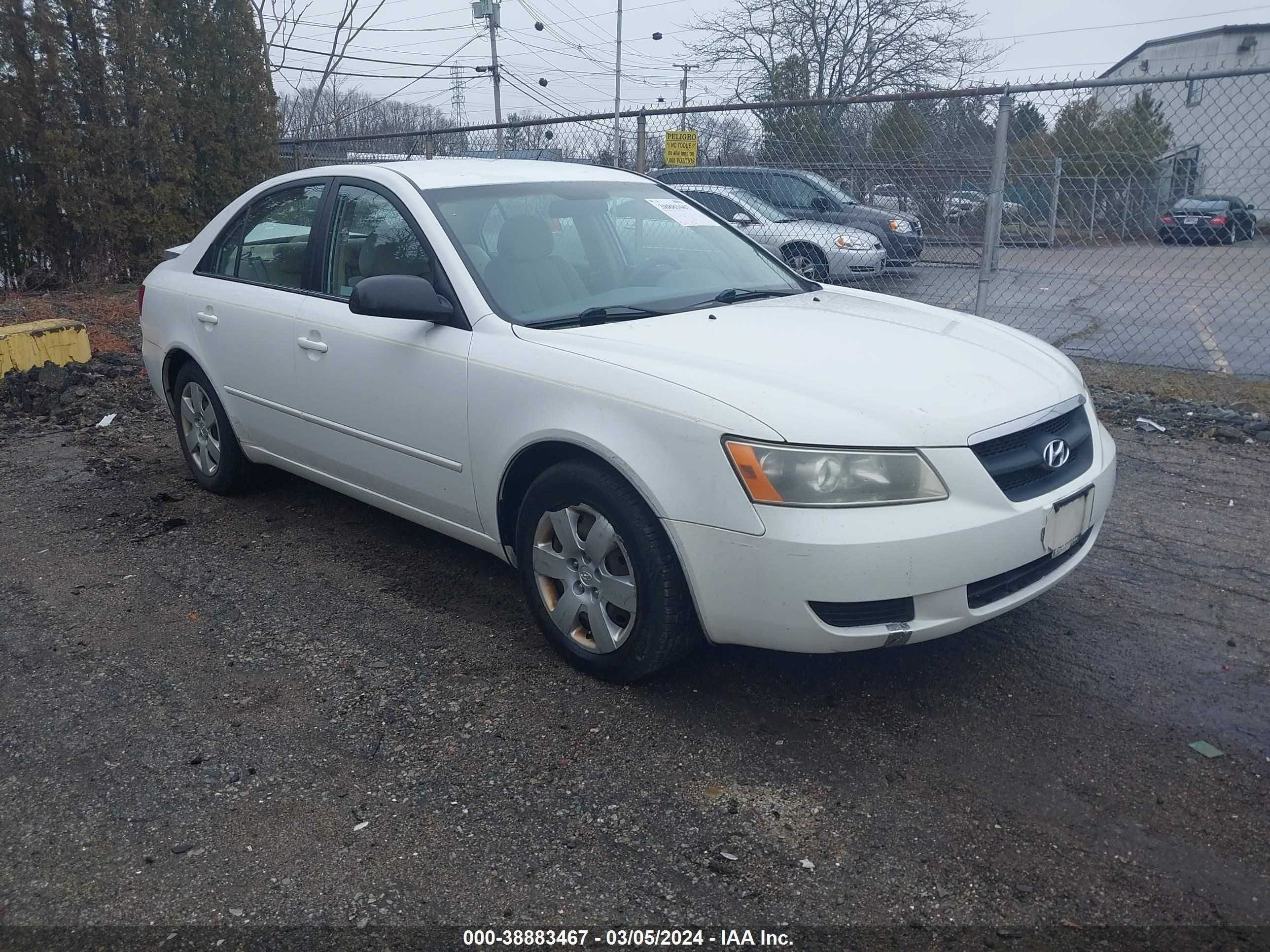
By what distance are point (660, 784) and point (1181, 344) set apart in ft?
25.4

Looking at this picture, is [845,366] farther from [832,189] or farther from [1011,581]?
[832,189]

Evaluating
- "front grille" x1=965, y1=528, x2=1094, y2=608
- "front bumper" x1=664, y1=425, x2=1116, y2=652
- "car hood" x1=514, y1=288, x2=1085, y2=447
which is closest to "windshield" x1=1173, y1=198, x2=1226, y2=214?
"car hood" x1=514, y1=288, x2=1085, y2=447

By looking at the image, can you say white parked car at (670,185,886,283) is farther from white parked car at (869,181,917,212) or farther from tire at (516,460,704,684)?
tire at (516,460,704,684)

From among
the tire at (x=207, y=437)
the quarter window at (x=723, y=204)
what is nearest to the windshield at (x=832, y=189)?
the quarter window at (x=723, y=204)

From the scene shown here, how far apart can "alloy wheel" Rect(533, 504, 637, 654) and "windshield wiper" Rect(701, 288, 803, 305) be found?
113cm

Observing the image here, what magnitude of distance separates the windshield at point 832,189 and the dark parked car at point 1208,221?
88.7 inches

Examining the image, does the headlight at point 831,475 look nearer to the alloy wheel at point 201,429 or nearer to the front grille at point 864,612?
the front grille at point 864,612

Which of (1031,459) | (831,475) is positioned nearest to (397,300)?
(831,475)

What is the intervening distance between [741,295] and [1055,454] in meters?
1.44

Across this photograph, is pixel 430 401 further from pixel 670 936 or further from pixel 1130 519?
pixel 1130 519

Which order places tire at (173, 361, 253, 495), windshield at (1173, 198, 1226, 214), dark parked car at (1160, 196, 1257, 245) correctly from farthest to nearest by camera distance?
1. windshield at (1173, 198, 1226, 214)
2. dark parked car at (1160, 196, 1257, 245)
3. tire at (173, 361, 253, 495)

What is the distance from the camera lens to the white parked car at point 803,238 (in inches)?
335

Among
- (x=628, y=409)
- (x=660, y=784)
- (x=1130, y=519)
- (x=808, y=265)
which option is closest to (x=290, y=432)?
(x=628, y=409)

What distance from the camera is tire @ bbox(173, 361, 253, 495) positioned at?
527 cm
